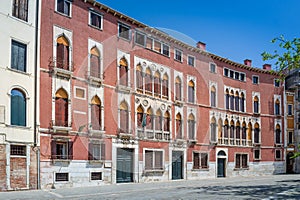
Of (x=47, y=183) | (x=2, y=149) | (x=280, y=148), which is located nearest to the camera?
(x=2, y=149)

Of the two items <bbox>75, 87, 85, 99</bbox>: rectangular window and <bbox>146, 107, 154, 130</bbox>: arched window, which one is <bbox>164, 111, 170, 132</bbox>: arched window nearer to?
<bbox>146, 107, 154, 130</bbox>: arched window

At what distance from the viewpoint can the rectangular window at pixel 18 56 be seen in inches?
974

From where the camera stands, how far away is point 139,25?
35281 millimetres

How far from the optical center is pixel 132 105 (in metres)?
33.1

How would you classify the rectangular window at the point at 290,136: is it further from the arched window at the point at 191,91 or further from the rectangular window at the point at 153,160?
the rectangular window at the point at 153,160

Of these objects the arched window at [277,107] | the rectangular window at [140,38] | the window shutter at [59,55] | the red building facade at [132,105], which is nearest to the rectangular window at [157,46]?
the red building facade at [132,105]

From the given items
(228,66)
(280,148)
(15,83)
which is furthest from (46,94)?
(280,148)

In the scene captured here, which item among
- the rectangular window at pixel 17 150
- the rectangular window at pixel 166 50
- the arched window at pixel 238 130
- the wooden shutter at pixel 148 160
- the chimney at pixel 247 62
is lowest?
the wooden shutter at pixel 148 160

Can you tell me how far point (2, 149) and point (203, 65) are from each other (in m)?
26.9

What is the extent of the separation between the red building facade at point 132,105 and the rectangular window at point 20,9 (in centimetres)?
139

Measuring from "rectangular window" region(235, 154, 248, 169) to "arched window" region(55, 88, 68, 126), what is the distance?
83.7 ft

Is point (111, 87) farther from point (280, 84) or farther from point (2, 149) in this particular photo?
point (280, 84)

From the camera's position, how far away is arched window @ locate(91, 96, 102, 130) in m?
29.8

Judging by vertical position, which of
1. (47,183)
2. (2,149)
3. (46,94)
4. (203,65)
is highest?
(203,65)
